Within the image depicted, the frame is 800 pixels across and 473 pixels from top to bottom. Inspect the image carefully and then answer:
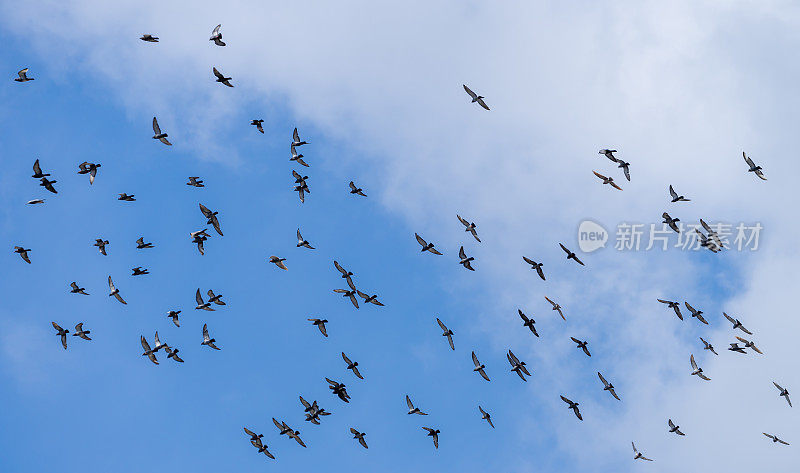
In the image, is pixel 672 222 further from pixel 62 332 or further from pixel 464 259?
pixel 62 332

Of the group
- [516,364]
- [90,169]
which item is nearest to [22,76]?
[90,169]

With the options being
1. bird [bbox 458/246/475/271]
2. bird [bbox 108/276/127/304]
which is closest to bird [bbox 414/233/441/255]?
bird [bbox 458/246/475/271]

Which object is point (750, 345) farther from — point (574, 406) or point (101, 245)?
point (101, 245)

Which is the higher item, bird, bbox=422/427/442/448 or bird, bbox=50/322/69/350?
bird, bbox=50/322/69/350

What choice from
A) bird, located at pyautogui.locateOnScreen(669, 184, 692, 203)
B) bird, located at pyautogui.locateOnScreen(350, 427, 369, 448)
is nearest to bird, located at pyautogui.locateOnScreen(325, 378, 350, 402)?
bird, located at pyautogui.locateOnScreen(350, 427, 369, 448)

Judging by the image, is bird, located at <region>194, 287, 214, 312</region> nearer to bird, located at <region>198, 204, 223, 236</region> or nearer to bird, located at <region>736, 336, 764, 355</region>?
bird, located at <region>198, 204, 223, 236</region>

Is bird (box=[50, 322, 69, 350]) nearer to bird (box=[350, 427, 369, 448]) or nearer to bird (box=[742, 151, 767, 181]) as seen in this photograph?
bird (box=[350, 427, 369, 448])

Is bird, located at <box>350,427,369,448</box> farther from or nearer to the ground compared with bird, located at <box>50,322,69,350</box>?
nearer to the ground

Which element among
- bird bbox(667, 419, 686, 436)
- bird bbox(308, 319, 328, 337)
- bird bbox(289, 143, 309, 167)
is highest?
bird bbox(289, 143, 309, 167)

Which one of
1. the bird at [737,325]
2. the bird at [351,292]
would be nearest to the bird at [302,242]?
the bird at [351,292]

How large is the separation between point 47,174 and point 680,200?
5284 cm

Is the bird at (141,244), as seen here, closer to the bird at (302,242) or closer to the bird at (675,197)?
the bird at (302,242)

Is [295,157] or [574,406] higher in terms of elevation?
[295,157]

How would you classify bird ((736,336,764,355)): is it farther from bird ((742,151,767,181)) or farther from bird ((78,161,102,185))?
bird ((78,161,102,185))
